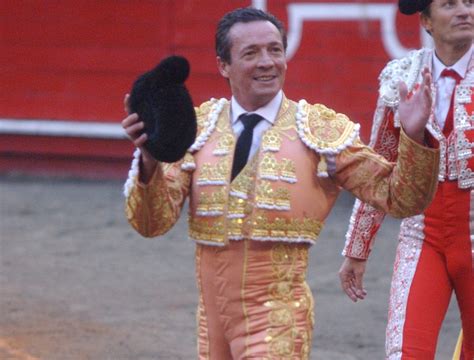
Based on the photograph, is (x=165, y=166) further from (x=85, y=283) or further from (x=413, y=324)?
(x=85, y=283)

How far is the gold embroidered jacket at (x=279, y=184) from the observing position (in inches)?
147

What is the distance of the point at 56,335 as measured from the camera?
6.43 meters

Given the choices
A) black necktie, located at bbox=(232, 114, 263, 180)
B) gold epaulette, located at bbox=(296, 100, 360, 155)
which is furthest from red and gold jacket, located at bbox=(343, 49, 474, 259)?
black necktie, located at bbox=(232, 114, 263, 180)

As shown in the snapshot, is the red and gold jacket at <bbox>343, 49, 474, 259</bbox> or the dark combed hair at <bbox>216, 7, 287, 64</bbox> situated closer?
the dark combed hair at <bbox>216, 7, 287, 64</bbox>

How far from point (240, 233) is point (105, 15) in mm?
7723

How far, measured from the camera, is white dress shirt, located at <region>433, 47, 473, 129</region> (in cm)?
444

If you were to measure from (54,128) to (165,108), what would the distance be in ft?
26.3

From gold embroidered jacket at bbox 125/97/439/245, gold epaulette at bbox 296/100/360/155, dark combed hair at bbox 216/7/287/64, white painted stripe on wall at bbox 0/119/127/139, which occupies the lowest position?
white painted stripe on wall at bbox 0/119/127/139

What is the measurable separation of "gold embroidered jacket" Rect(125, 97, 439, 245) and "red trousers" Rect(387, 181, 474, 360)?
622mm

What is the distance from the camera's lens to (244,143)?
12.6 ft

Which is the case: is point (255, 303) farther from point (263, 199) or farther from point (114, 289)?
point (114, 289)

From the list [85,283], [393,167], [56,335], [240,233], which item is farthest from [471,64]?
[85,283]

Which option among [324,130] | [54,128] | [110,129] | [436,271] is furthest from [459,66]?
[54,128]

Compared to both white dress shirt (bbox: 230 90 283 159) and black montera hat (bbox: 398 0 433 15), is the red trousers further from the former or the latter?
white dress shirt (bbox: 230 90 283 159)
